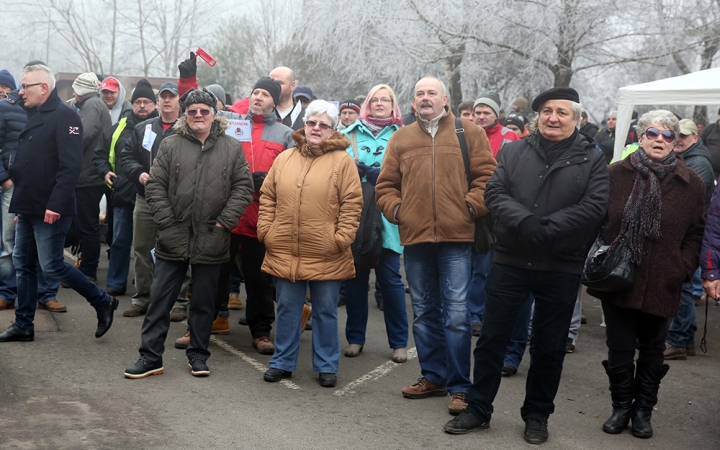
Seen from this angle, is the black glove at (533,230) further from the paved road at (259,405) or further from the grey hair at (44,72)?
the grey hair at (44,72)

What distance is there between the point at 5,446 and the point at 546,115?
3.61 meters

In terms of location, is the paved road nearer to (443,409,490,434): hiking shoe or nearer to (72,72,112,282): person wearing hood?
(443,409,490,434): hiking shoe

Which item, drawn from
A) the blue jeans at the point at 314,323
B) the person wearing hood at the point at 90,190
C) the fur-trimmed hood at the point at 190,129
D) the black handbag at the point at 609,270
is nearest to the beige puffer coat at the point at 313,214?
the blue jeans at the point at 314,323

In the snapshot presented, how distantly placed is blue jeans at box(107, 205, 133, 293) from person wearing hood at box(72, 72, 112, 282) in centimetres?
67

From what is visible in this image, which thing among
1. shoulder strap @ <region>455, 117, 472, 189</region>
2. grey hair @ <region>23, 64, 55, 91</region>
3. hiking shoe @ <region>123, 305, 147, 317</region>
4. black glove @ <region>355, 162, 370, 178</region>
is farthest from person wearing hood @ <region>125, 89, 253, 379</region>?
hiking shoe @ <region>123, 305, 147, 317</region>

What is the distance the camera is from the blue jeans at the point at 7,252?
762 centimetres

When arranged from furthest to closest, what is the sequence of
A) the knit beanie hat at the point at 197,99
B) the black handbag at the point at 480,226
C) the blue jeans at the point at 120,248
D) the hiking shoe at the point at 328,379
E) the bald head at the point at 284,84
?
the blue jeans at the point at 120,248, the bald head at the point at 284,84, the knit beanie hat at the point at 197,99, the hiking shoe at the point at 328,379, the black handbag at the point at 480,226

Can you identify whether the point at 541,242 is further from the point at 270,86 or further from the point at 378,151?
the point at 270,86

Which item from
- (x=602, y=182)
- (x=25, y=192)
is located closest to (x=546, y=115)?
(x=602, y=182)

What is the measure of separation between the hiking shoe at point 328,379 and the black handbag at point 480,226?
1.42m

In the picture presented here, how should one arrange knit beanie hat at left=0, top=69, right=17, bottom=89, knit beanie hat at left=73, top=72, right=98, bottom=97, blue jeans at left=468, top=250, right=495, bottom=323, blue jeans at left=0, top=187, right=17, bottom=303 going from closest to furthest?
blue jeans at left=0, top=187, right=17, bottom=303
blue jeans at left=468, top=250, right=495, bottom=323
knit beanie hat at left=0, top=69, right=17, bottom=89
knit beanie hat at left=73, top=72, right=98, bottom=97

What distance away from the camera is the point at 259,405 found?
547cm

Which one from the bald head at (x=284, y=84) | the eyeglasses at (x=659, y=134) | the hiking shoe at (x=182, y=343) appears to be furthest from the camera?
the bald head at (x=284, y=84)

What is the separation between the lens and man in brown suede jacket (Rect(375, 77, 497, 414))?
5500 millimetres
